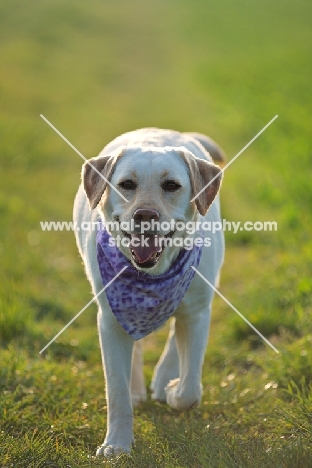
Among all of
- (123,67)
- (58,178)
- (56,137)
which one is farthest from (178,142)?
(123,67)

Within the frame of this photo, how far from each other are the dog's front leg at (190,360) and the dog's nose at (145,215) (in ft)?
3.07

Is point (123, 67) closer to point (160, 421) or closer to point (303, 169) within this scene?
point (303, 169)

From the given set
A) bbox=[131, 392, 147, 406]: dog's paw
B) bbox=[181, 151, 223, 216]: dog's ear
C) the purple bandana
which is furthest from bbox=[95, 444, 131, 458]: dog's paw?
bbox=[181, 151, 223, 216]: dog's ear

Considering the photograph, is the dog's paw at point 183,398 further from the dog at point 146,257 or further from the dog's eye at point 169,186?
the dog's eye at point 169,186

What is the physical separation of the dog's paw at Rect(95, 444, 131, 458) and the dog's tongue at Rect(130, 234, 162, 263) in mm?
1049

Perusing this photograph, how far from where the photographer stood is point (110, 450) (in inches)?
168

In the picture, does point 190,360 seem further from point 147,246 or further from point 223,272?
point 223,272

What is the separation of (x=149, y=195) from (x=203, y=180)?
44cm

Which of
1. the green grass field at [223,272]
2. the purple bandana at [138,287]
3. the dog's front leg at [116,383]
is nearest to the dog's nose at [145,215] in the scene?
the purple bandana at [138,287]

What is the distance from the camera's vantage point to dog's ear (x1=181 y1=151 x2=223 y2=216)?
4.39 metres

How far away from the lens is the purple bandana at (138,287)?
15.1 ft

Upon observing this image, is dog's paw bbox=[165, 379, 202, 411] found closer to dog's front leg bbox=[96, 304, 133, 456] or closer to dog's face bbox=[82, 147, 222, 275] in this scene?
dog's front leg bbox=[96, 304, 133, 456]

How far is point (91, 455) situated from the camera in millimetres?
4203

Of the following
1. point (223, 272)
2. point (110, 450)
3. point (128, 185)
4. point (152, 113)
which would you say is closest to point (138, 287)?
point (128, 185)
